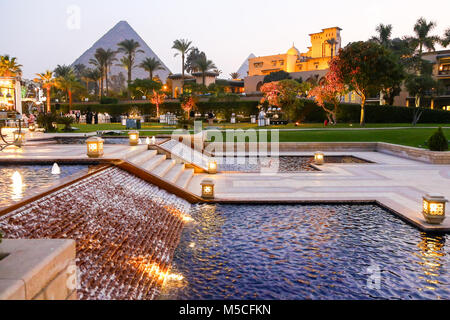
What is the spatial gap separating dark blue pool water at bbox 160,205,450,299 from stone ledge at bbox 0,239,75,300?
1.58 metres

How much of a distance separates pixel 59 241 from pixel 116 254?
1.54 m

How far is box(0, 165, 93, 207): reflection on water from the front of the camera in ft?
18.3

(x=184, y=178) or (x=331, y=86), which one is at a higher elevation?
(x=331, y=86)

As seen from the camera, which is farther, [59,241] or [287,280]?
[287,280]

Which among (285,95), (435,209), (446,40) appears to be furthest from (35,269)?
(446,40)

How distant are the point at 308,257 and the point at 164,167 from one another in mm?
6176

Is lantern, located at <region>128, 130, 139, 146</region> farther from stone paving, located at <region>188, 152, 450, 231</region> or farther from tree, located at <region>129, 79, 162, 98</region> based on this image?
tree, located at <region>129, 79, 162, 98</region>

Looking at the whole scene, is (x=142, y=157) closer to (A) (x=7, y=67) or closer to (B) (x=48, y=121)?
(B) (x=48, y=121)

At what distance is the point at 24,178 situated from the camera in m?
7.08

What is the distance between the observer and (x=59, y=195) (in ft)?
18.5

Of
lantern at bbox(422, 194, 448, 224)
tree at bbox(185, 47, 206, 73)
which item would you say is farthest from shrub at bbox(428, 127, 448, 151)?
tree at bbox(185, 47, 206, 73)
